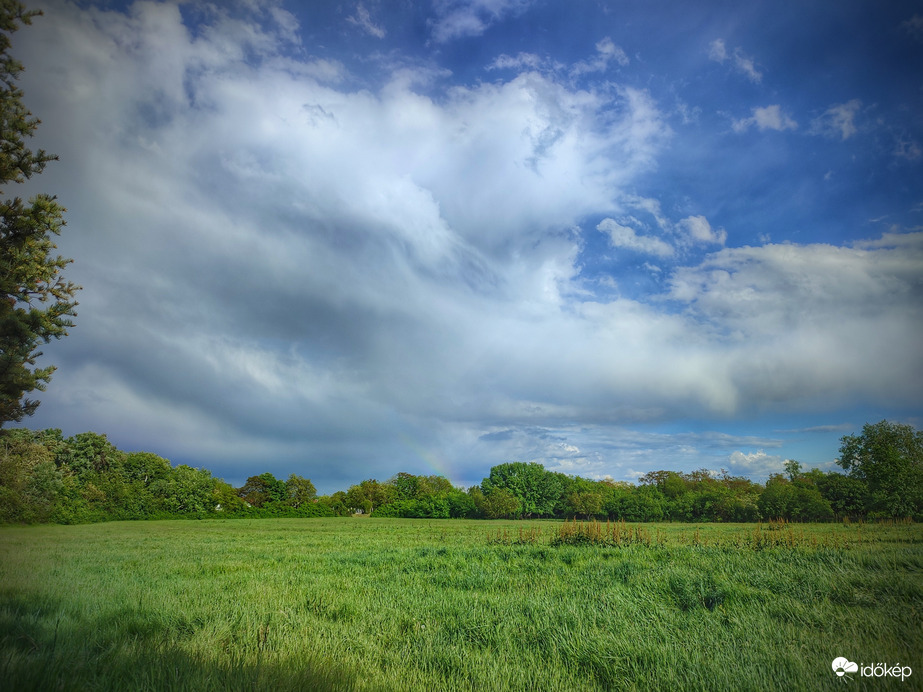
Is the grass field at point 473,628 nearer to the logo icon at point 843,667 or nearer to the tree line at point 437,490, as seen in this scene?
the logo icon at point 843,667

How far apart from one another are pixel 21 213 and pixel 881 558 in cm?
2347

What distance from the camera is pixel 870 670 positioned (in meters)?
5.02

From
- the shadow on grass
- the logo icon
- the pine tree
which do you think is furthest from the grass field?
the pine tree

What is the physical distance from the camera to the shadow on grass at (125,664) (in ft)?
13.0

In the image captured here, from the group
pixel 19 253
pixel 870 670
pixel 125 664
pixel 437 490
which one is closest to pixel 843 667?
pixel 870 670

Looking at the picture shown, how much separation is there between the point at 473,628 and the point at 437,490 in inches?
5237

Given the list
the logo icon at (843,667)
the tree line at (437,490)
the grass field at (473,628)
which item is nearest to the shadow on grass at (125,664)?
the grass field at (473,628)

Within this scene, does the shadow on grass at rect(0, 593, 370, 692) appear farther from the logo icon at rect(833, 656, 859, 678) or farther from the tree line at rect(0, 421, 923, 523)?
the tree line at rect(0, 421, 923, 523)

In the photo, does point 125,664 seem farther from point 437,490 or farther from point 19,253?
point 437,490

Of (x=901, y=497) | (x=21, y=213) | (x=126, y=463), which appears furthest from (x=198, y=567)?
(x=126, y=463)

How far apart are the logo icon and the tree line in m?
28.3

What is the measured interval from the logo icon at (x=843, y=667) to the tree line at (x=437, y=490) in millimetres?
28336

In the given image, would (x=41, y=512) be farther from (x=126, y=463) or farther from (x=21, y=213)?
(x=126, y=463)

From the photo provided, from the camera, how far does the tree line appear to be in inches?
1538
